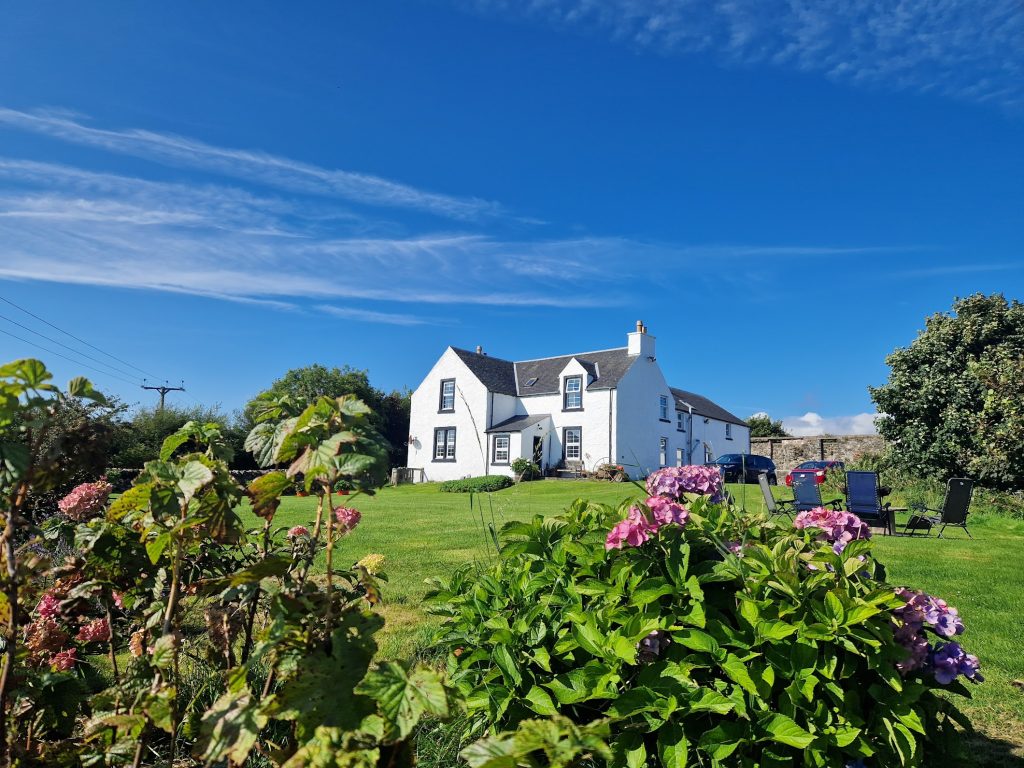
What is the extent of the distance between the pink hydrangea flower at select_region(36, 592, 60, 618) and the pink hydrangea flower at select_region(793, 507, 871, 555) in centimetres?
297

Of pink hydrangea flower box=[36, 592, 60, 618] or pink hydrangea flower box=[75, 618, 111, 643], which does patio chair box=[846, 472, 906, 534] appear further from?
pink hydrangea flower box=[36, 592, 60, 618]

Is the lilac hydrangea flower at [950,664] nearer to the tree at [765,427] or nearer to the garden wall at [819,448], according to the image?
the garden wall at [819,448]

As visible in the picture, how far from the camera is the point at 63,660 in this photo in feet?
7.29

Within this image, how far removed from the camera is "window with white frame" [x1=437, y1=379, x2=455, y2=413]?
34.2 metres

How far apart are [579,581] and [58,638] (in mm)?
1830

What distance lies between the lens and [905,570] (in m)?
7.95

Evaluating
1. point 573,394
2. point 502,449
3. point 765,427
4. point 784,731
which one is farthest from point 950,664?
point 765,427

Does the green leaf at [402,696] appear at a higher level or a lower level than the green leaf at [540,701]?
higher

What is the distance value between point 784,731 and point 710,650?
318 mm

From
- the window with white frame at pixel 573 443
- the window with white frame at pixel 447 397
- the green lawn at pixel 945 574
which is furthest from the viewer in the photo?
the window with white frame at pixel 447 397

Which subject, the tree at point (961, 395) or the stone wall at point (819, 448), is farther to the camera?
the stone wall at point (819, 448)

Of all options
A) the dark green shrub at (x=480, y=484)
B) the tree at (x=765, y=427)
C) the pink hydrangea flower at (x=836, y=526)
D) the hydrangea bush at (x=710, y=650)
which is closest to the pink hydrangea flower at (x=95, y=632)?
the hydrangea bush at (x=710, y=650)

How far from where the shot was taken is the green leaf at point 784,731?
2.03m

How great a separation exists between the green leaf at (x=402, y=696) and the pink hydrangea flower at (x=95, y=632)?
161 cm
